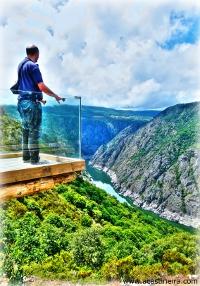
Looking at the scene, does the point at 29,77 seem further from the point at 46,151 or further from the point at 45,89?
the point at 46,151

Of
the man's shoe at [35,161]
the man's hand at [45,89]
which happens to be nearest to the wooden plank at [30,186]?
the man's shoe at [35,161]

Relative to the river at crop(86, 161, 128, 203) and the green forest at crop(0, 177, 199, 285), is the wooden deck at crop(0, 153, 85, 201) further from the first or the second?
the river at crop(86, 161, 128, 203)

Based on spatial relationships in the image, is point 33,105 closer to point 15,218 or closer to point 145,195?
point 15,218

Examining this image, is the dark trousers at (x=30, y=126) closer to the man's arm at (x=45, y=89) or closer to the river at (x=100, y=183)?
the man's arm at (x=45, y=89)

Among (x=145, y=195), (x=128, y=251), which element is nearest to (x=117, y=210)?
(x=128, y=251)

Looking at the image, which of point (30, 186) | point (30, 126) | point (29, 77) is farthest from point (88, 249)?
point (29, 77)
